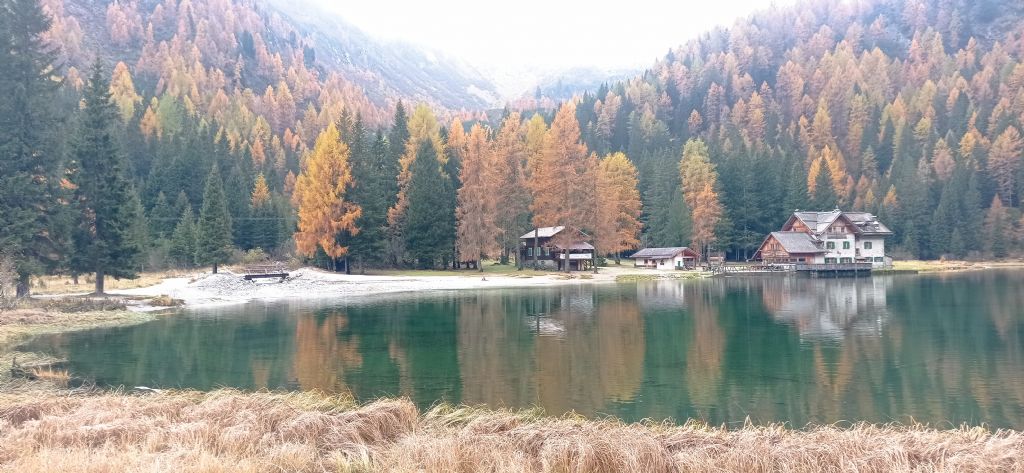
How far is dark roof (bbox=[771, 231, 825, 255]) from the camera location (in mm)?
Answer: 78938

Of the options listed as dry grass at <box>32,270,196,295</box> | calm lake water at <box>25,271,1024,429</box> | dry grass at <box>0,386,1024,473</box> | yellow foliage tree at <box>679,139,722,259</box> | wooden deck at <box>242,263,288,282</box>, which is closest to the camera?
dry grass at <box>0,386,1024,473</box>

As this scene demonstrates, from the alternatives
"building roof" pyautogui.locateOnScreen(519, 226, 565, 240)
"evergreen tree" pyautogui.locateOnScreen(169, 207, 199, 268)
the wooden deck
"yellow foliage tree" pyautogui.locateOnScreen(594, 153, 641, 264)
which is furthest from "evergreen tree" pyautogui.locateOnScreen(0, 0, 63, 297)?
"yellow foliage tree" pyautogui.locateOnScreen(594, 153, 641, 264)

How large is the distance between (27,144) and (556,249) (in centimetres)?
5099

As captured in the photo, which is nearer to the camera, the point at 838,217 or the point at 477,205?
the point at 477,205

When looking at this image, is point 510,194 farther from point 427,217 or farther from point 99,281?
point 99,281

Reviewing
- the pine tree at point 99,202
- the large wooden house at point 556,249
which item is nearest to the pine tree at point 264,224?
the large wooden house at point 556,249

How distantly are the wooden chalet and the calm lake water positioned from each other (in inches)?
1474

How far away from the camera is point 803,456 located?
27.7ft

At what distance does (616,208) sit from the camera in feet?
262

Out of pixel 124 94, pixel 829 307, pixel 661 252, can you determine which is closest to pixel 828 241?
pixel 661 252

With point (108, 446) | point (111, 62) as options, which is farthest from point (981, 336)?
point (111, 62)

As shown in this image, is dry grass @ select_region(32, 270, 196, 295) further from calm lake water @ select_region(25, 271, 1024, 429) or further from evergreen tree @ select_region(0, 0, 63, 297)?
calm lake water @ select_region(25, 271, 1024, 429)

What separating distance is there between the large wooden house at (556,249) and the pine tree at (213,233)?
31.2 meters

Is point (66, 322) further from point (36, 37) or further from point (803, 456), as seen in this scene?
point (803, 456)
